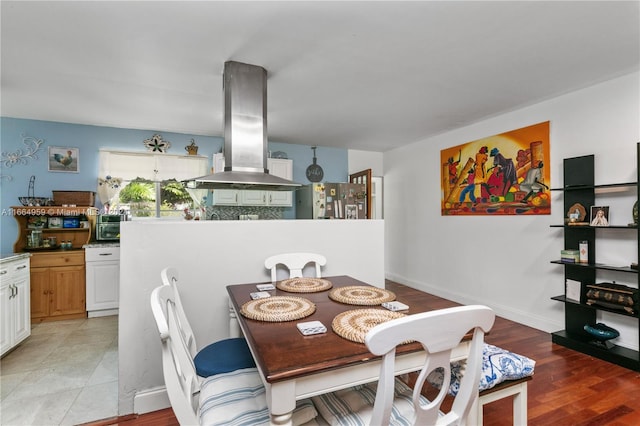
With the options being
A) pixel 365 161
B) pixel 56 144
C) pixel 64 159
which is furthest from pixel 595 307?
pixel 56 144

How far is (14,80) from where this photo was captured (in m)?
2.73

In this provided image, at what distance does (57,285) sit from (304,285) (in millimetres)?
3552

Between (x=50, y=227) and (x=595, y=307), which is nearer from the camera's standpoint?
(x=595, y=307)

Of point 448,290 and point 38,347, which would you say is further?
point 448,290

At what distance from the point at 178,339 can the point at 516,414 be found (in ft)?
5.51

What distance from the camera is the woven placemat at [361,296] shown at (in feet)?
5.26

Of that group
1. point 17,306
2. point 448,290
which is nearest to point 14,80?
point 17,306

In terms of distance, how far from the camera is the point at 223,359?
156 centimetres

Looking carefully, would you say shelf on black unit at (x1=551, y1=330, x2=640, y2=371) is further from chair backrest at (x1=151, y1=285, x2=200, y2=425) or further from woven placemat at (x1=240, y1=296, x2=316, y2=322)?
chair backrest at (x1=151, y1=285, x2=200, y2=425)

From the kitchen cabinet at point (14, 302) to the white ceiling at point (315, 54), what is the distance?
1688 millimetres

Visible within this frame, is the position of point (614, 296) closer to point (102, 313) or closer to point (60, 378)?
point (60, 378)

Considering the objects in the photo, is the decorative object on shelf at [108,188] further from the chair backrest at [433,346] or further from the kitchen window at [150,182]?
the chair backrest at [433,346]

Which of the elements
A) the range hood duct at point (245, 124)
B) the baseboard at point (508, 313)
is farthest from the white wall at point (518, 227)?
the range hood duct at point (245, 124)

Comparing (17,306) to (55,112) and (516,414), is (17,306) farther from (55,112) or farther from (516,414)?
(516,414)
